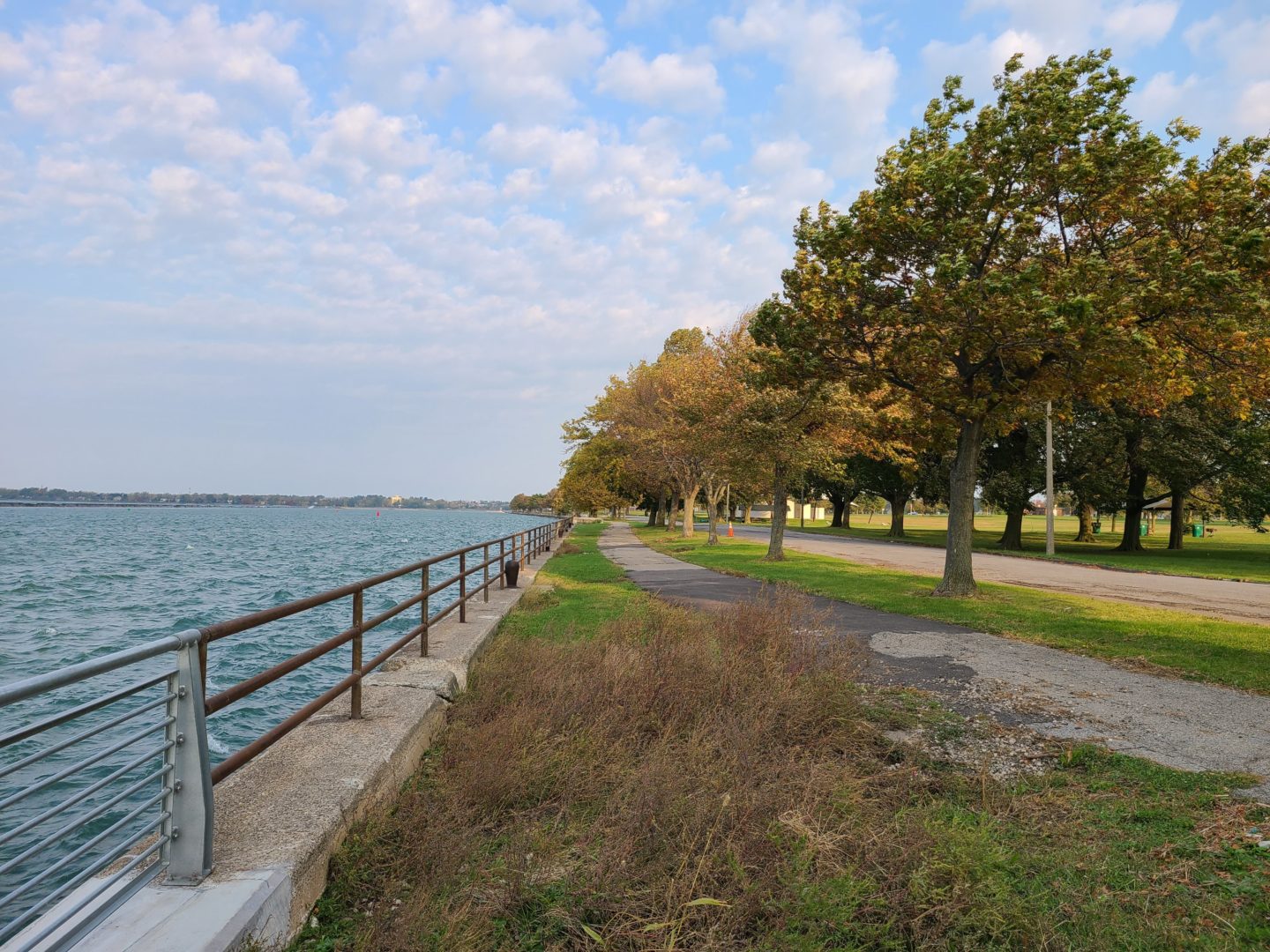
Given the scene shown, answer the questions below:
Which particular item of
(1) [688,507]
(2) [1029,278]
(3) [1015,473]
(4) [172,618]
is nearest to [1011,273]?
(2) [1029,278]

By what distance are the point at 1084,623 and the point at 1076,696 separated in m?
5.01

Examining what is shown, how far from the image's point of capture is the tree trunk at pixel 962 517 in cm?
1557

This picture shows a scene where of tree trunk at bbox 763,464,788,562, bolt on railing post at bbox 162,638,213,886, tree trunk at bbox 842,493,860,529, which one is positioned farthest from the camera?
tree trunk at bbox 842,493,860,529

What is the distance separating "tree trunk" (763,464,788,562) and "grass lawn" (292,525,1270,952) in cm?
1914

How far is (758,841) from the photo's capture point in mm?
3641

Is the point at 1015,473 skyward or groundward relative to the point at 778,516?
skyward

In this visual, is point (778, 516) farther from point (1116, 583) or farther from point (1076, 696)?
point (1076, 696)

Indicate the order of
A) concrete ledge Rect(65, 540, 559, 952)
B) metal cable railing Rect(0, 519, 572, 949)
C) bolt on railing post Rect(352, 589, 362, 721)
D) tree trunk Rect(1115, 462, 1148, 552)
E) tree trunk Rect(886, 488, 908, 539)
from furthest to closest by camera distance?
tree trunk Rect(886, 488, 908, 539) < tree trunk Rect(1115, 462, 1148, 552) < bolt on railing post Rect(352, 589, 362, 721) < concrete ledge Rect(65, 540, 559, 952) < metal cable railing Rect(0, 519, 572, 949)

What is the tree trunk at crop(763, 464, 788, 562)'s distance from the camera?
993 inches

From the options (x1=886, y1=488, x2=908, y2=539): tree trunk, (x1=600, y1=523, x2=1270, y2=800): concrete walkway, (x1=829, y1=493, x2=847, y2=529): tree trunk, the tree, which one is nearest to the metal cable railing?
(x1=600, y1=523, x2=1270, y2=800): concrete walkway

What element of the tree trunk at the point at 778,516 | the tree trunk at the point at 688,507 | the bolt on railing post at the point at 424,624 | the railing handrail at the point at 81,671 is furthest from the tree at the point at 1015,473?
the railing handrail at the point at 81,671

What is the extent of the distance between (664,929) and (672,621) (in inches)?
202

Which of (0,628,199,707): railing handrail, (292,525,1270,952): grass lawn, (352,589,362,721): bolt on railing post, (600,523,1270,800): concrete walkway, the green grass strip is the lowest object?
the green grass strip

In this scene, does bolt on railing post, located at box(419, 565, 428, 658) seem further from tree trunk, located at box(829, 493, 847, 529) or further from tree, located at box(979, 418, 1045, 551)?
tree trunk, located at box(829, 493, 847, 529)
